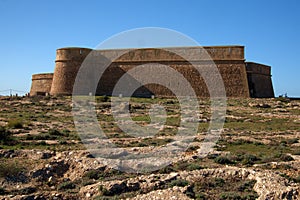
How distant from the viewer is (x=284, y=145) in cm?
1209

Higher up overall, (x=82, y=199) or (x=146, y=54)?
(x=146, y=54)

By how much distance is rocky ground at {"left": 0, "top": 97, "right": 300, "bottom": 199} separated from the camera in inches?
280

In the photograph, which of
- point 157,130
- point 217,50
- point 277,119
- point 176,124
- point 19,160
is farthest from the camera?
point 217,50

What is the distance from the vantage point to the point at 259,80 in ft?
104

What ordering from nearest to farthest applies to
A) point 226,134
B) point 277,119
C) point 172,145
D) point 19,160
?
1. point 19,160
2. point 172,145
3. point 226,134
4. point 277,119

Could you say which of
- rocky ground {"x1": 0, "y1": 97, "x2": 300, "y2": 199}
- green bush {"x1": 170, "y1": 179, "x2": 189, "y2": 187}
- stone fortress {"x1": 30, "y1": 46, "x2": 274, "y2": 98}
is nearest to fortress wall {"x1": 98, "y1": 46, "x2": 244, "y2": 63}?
stone fortress {"x1": 30, "y1": 46, "x2": 274, "y2": 98}

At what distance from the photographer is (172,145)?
11.4m

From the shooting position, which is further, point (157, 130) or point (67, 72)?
point (67, 72)

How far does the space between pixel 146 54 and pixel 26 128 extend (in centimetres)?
1870

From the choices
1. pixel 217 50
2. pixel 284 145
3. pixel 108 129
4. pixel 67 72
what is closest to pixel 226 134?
pixel 284 145

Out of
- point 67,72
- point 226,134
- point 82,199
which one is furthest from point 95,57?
point 82,199

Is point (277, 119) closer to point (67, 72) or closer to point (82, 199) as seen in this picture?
point (82, 199)

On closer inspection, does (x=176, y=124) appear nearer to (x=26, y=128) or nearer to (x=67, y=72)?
(x=26, y=128)

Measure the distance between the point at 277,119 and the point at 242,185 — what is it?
13.0m
